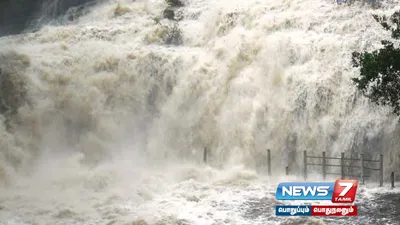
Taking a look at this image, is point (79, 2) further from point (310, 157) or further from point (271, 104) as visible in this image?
point (310, 157)

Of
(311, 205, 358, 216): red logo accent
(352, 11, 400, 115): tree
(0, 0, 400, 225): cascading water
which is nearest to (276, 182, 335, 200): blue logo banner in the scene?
(311, 205, 358, 216): red logo accent

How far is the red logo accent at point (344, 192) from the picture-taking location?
1426 centimetres

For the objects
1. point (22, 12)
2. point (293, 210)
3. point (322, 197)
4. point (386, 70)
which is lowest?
point (293, 210)

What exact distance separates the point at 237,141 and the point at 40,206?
7.03m

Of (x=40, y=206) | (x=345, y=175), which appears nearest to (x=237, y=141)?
(x=345, y=175)

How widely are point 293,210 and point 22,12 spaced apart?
22.7m

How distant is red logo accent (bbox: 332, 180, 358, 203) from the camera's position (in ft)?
46.8

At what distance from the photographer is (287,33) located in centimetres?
2080

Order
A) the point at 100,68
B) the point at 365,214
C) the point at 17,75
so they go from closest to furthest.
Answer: the point at 365,214
the point at 17,75
the point at 100,68

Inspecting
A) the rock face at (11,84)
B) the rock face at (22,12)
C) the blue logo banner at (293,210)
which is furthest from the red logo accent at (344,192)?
the rock face at (22,12)

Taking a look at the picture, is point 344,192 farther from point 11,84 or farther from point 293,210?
point 11,84

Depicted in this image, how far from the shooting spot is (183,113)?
21000 mm

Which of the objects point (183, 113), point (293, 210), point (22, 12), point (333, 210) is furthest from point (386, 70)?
point (22, 12)

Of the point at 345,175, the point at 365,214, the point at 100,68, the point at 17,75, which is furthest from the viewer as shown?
the point at 100,68
